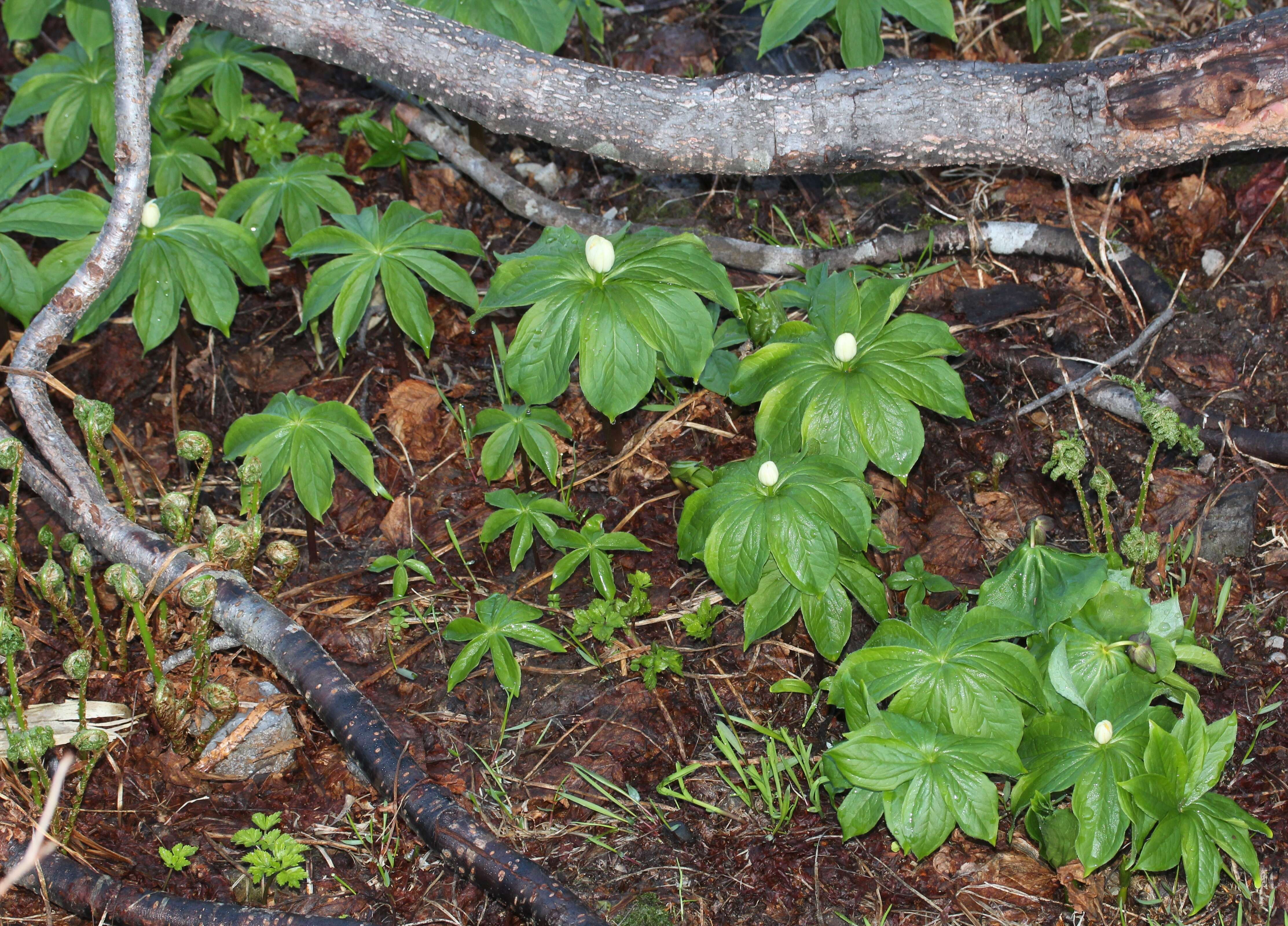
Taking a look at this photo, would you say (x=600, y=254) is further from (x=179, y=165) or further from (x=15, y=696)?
(x=179, y=165)

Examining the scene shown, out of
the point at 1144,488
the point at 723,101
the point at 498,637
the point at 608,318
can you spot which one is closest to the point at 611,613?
the point at 498,637

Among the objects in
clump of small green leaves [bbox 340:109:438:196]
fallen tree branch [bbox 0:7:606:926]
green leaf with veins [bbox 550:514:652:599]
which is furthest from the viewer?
clump of small green leaves [bbox 340:109:438:196]

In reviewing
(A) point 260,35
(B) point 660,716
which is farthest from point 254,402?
(B) point 660,716

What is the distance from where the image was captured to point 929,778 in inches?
89.4

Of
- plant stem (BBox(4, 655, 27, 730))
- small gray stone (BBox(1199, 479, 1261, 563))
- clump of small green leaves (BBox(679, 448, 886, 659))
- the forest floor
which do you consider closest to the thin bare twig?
the forest floor

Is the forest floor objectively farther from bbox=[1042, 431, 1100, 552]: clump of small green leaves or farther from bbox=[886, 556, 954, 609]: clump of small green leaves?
bbox=[1042, 431, 1100, 552]: clump of small green leaves

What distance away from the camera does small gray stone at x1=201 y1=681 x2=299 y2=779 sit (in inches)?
106

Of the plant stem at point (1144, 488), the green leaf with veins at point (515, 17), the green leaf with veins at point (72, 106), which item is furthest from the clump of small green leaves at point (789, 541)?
the green leaf with veins at point (72, 106)

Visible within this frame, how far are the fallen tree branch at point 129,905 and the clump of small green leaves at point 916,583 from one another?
1624 millimetres

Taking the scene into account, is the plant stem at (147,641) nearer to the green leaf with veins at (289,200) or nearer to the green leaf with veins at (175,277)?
the green leaf with veins at (175,277)

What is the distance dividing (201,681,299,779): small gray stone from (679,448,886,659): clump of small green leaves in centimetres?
119

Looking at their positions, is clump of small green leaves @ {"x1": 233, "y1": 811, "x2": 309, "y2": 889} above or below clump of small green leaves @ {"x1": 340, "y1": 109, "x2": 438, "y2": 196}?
below

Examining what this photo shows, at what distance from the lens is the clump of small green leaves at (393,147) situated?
4113 mm

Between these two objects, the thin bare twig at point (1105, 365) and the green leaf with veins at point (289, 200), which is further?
the green leaf with veins at point (289, 200)
